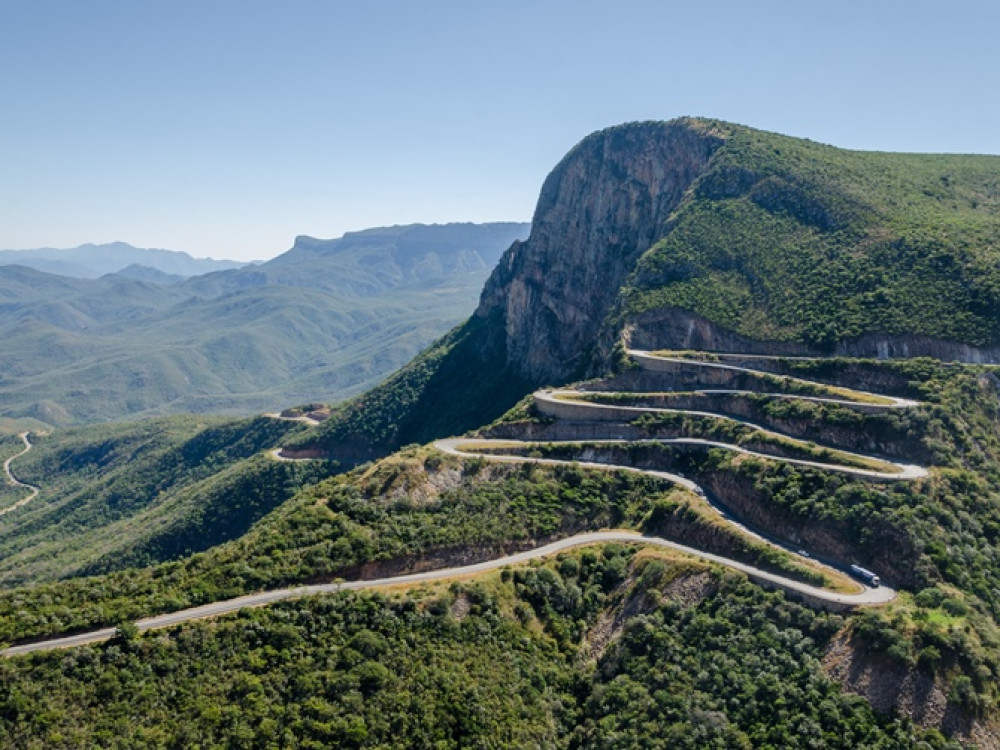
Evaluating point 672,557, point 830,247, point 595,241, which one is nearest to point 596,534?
point 672,557

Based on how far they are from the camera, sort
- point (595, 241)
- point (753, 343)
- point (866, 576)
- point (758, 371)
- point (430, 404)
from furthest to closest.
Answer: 1. point (595, 241)
2. point (430, 404)
3. point (753, 343)
4. point (758, 371)
5. point (866, 576)

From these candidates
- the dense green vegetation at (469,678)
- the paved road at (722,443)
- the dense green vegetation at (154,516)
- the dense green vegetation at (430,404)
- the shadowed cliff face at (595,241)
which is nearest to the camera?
the dense green vegetation at (469,678)

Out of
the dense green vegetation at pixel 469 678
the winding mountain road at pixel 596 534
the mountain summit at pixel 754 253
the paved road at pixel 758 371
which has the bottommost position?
the dense green vegetation at pixel 469 678

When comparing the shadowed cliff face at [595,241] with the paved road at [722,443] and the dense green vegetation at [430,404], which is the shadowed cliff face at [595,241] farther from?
the paved road at [722,443]

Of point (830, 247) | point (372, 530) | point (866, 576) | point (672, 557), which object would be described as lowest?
point (672, 557)

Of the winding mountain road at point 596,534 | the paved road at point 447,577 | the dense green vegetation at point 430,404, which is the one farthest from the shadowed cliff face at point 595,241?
the paved road at point 447,577

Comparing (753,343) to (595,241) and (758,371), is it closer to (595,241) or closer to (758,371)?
(758,371)

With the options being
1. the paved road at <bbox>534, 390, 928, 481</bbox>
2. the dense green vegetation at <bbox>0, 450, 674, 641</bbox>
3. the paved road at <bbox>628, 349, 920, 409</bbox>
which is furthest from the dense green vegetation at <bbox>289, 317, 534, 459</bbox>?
A: the dense green vegetation at <bbox>0, 450, 674, 641</bbox>
